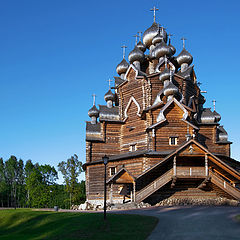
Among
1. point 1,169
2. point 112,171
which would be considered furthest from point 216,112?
point 1,169

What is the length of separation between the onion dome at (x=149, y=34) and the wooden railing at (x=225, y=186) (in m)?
20.7

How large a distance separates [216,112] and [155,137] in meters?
10.7

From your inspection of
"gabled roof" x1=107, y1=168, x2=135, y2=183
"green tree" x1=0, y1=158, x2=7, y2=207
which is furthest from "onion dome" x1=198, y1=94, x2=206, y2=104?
"green tree" x1=0, y1=158, x2=7, y2=207

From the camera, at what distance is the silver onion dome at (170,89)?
90.8 feet

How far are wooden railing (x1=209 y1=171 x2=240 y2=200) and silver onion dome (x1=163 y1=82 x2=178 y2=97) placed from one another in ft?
27.9

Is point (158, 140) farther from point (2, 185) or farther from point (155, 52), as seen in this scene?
point (2, 185)

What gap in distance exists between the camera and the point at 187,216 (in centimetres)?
1488

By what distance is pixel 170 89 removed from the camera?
2773 centimetres

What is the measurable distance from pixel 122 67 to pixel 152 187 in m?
19.0

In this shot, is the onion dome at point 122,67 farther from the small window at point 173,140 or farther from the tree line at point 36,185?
the tree line at point 36,185

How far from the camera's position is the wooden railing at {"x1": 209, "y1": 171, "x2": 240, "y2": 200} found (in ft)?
72.9

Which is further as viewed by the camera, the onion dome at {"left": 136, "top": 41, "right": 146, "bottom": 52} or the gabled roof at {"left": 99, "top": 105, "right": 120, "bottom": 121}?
the onion dome at {"left": 136, "top": 41, "right": 146, "bottom": 52}

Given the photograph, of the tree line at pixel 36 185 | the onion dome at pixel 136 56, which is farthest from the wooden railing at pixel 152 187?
the tree line at pixel 36 185

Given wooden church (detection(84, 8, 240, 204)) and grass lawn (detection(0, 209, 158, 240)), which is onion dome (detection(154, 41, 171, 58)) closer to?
wooden church (detection(84, 8, 240, 204))
